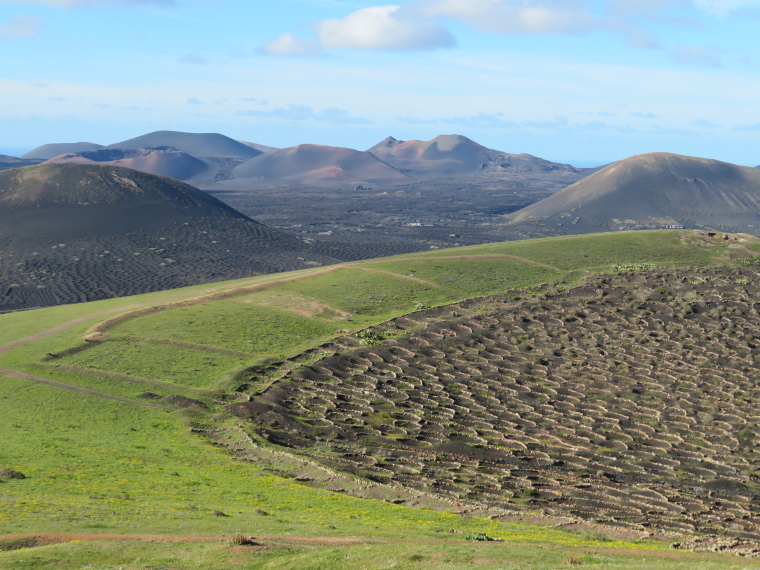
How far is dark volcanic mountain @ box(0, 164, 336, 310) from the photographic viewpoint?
7888 cm

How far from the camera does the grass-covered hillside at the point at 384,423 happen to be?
2031cm

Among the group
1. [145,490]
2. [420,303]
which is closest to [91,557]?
[145,490]

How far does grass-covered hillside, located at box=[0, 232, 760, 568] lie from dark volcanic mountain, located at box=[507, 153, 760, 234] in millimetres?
70512

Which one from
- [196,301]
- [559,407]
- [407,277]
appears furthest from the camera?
[407,277]

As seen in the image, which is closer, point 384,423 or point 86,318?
point 384,423

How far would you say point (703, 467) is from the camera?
99.7 ft

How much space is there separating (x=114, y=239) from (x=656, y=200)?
96.4 meters

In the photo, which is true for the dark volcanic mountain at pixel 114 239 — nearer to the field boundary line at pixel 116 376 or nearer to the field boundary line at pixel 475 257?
the field boundary line at pixel 475 257

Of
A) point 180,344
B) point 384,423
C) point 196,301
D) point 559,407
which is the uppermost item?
point 196,301

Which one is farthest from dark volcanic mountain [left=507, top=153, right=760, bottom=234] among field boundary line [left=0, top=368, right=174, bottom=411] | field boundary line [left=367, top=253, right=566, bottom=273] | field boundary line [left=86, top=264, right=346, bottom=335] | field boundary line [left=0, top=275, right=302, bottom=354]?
field boundary line [left=0, top=368, right=174, bottom=411]

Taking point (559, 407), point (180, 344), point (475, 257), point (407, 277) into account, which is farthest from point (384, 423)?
point (475, 257)

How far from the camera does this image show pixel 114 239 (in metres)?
94.9

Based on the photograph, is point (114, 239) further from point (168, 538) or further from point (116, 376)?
point (168, 538)

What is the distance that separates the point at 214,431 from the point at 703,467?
20502 mm
